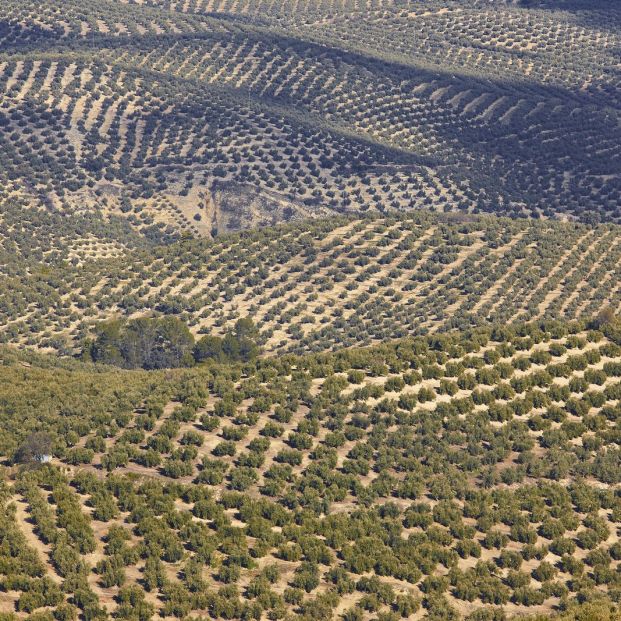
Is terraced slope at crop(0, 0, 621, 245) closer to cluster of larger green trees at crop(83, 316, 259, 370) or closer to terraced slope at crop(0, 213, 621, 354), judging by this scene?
terraced slope at crop(0, 213, 621, 354)

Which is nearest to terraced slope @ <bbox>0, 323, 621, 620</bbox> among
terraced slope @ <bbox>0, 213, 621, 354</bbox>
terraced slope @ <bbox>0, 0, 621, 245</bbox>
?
terraced slope @ <bbox>0, 213, 621, 354</bbox>

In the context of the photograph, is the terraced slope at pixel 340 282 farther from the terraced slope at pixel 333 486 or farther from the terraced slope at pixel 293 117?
the terraced slope at pixel 333 486

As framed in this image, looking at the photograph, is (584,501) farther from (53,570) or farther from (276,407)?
(53,570)

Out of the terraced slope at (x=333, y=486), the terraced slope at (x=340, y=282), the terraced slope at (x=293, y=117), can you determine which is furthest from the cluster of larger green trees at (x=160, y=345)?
the terraced slope at (x=293, y=117)

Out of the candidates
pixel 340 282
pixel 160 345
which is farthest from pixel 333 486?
pixel 340 282

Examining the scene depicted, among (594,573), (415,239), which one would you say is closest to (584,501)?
(594,573)

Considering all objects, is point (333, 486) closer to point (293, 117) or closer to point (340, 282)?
point (340, 282)
